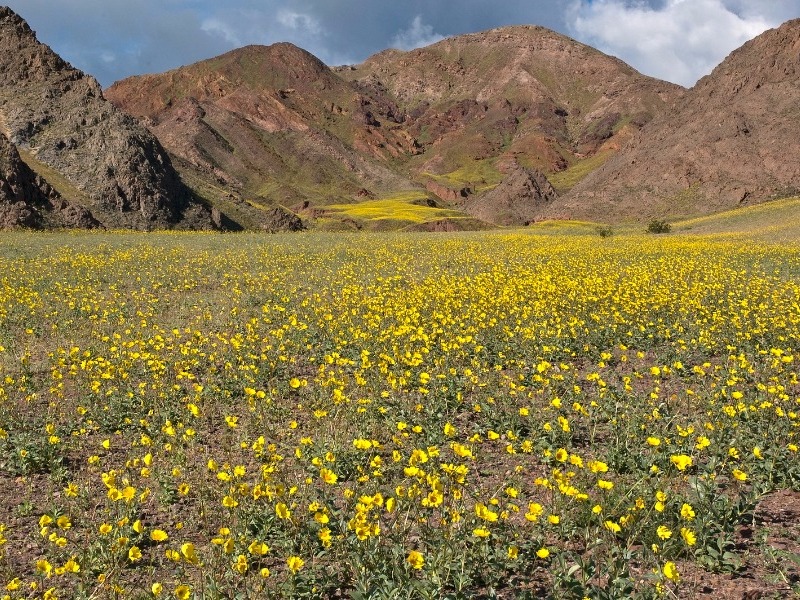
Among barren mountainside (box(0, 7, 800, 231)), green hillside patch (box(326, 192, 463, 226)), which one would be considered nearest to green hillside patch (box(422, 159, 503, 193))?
barren mountainside (box(0, 7, 800, 231))

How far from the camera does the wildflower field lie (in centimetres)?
396

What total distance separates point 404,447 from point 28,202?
47125 millimetres

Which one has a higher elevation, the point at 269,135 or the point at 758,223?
the point at 269,135

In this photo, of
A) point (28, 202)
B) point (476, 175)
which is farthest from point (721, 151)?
point (476, 175)

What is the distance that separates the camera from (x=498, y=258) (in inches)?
914

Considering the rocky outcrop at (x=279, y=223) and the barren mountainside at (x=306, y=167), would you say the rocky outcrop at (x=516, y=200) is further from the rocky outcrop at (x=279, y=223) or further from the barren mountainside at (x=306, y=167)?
the rocky outcrop at (x=279, y=223)

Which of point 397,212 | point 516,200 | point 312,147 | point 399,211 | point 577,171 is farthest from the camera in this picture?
point 577,171

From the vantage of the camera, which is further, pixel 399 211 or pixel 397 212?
pixel 399 211

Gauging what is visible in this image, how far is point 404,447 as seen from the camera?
20.0ft

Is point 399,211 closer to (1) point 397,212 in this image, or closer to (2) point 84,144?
(1) point 397,212

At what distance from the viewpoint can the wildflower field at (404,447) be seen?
13.0 ft

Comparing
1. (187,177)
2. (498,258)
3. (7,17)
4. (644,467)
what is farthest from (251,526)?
(7,17)

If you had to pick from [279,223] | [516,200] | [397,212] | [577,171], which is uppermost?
[577,171]

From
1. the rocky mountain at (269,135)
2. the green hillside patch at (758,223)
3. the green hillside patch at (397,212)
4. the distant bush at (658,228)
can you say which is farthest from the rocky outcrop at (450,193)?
the distant bush at (658,228)
